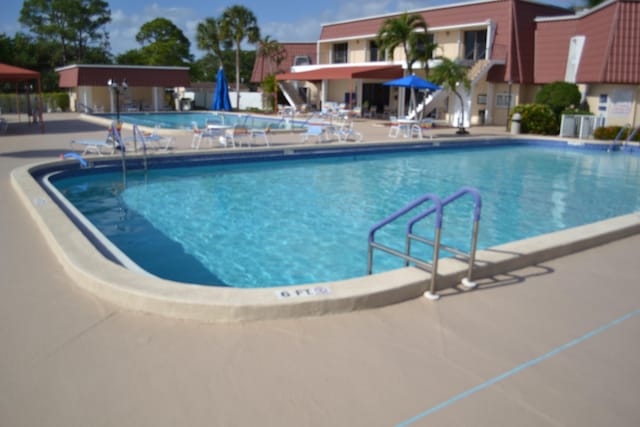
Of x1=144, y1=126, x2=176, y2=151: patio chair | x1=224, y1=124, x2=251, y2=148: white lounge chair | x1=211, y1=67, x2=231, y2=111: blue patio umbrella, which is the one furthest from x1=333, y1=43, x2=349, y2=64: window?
x1=144, y1=126, x2=176, y2=151: patio chair

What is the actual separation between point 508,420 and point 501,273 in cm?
235

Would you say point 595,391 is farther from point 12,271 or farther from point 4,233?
point 4,233

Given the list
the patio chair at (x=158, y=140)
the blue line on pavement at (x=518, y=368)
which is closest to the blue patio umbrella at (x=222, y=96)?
the patio chair at (x=158, y=140)

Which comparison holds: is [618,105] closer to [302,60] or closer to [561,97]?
[561,97]

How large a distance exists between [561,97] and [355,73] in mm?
9628

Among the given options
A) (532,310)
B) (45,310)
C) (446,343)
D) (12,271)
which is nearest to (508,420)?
(446,343)

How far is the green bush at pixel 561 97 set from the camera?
2200 cm

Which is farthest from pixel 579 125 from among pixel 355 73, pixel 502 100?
pixel 355 73

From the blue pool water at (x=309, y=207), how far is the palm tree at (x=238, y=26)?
85.7ft

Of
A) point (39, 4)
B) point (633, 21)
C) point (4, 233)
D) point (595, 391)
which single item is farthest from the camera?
point (39, 4)

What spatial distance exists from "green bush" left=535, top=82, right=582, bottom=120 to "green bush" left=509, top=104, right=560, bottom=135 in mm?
523

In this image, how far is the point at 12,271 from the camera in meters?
4.74

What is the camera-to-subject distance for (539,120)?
21.8m

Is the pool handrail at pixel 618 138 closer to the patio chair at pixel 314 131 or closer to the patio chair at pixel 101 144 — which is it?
the patio chair at pixel 314 131
